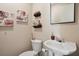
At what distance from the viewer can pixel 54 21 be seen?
4.96 feet

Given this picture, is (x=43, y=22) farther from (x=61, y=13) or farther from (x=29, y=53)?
(x=29, y=53)

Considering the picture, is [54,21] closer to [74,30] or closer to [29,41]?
[74,30]

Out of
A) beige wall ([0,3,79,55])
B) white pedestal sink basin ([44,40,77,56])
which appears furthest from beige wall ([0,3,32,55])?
white pedestal sink basin ([44,40,77,56])

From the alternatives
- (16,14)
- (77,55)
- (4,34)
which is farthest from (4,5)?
(77,55)

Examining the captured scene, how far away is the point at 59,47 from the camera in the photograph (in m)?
1.49

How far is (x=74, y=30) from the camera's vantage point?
57.3 inches

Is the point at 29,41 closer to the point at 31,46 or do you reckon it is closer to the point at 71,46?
the point at 31,46

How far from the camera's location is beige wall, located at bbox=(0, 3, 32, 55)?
149 centimetres

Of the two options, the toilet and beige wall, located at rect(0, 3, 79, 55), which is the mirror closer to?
beige wall, located at rect(0, 3, 79, 55)

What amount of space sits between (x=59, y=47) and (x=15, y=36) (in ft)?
1.53

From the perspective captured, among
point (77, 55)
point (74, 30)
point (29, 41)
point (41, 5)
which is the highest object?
point (41, 5)

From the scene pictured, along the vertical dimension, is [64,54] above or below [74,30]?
below

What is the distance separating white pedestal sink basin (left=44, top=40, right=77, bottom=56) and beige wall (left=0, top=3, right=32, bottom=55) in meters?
0.21

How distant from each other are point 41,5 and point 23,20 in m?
0.24
